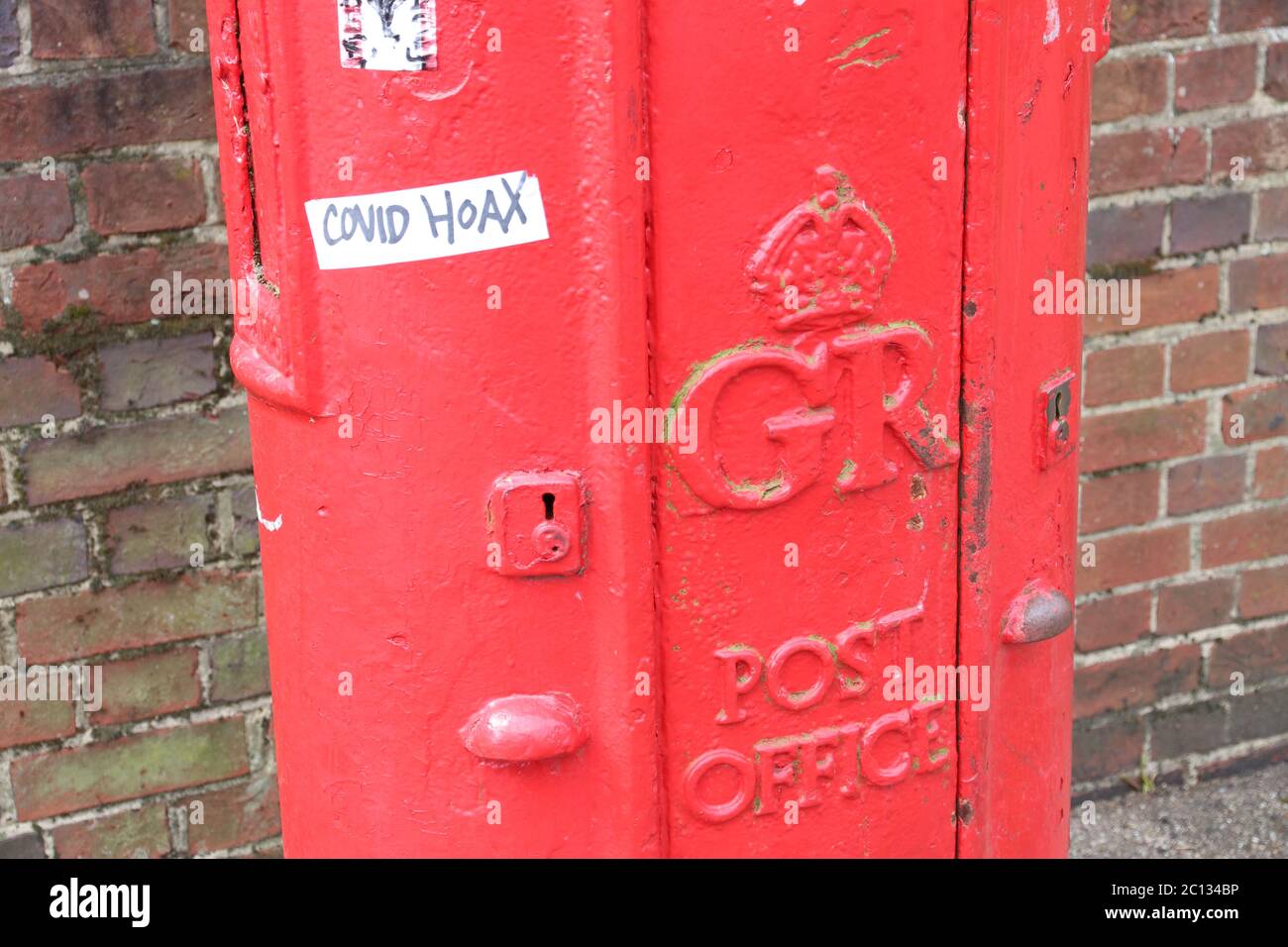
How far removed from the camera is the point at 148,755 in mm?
1841

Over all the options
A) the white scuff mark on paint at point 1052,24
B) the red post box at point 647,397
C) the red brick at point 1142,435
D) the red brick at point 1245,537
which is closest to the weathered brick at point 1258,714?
the red brick at point 1245,537

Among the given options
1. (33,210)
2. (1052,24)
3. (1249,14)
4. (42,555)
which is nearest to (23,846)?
(42,555)

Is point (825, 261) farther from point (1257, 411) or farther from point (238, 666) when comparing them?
point (1257, 411)

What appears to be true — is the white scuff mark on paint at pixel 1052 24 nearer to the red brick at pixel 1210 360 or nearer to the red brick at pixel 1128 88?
the red brick at pixel 1128 88

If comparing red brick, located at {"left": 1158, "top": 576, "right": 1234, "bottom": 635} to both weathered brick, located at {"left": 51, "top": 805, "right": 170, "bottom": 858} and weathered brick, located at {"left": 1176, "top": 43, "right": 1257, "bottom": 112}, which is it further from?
weathered brick, located at {"left": 51, "top": 805, "right": 170, "bottom": 858}

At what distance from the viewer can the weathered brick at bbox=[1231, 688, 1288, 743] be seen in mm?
2363

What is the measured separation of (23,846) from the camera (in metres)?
1.81

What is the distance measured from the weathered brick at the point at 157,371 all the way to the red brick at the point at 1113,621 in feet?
4.35

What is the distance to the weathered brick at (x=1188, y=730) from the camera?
7.63 feet

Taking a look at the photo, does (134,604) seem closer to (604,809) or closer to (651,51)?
(604,809)
